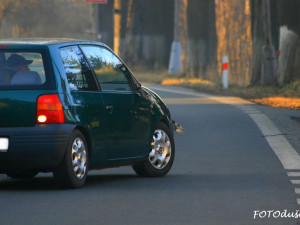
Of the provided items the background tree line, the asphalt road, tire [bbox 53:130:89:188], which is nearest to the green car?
tire [bbox 53:130:89:188]

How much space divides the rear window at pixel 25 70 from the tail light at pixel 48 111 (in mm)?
136

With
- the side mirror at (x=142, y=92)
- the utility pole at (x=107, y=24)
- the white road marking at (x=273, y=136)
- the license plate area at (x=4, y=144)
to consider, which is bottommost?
the utility pole at (x=107, y=24)

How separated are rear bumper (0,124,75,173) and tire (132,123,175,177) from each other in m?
1.83

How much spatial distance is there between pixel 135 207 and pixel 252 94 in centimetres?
2007

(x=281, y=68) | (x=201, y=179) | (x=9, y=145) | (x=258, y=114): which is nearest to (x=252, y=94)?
(x=281, y=68)

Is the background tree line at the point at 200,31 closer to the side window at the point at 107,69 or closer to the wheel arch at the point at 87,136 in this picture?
the side window at the point at 107,69

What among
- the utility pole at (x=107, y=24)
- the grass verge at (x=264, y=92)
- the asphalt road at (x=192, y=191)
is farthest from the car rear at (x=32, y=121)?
the utility pole at (x=107, y=24)

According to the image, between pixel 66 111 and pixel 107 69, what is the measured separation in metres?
1.36

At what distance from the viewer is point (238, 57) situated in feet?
127

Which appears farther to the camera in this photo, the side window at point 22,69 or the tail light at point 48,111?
the side window at point 22,69

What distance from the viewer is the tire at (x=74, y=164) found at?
36.3ft

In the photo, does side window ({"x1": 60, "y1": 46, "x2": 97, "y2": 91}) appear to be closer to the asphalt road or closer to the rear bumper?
the rear bumper

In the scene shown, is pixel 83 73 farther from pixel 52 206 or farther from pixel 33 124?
pixel 52 206

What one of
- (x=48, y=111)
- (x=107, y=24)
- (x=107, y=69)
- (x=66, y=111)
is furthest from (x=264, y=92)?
(x=107, y=24)
